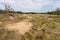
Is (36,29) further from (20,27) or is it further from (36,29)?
(20,27)

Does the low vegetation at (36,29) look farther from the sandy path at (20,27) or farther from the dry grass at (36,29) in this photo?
the sandy path at (20,27)

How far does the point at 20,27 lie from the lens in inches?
427

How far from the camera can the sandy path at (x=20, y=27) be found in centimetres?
1053

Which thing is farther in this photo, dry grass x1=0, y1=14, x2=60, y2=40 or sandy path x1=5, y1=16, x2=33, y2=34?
sandy path x1=5, y1=16, x2=33, y2=34

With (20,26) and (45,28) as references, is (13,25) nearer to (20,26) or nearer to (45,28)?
(20,26)

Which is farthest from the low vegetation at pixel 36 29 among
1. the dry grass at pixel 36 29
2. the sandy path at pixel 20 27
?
the sandy path at pixel 20 27

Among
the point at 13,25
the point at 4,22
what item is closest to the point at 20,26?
the point at 13,25

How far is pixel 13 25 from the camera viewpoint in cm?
1110

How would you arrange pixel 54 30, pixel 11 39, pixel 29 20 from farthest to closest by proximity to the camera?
1. pixel 29 20
2. pixel 54 30
3. pixel 11 39

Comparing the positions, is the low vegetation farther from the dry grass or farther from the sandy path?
the sandy path

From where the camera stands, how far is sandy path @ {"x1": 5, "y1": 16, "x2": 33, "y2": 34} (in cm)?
1053

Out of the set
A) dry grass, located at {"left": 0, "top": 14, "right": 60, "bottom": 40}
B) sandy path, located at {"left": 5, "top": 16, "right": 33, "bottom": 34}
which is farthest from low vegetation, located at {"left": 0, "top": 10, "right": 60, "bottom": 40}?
sandy path, located at {"left": 5, "top": 16, "right": 33, "bottom": 34}

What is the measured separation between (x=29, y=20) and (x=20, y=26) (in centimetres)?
111

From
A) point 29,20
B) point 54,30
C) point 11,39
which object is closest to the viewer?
point 11,39
